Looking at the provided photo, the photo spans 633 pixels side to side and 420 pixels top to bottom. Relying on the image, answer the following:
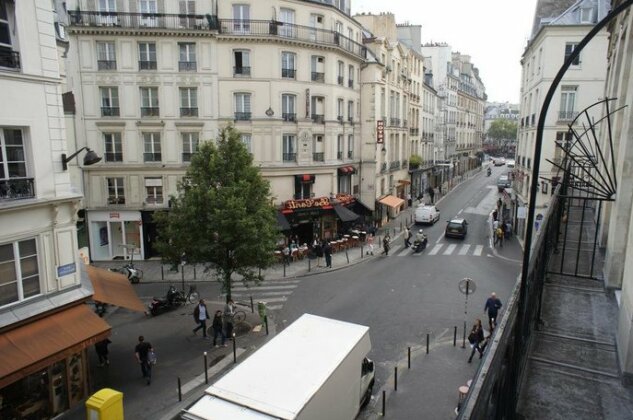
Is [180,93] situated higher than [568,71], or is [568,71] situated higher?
[568,71]

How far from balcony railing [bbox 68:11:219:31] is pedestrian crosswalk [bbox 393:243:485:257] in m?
18.1

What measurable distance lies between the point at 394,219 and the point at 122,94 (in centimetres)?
2518

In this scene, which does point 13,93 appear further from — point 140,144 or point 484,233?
point 484,233

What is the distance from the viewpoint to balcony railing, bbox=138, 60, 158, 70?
2525 cm

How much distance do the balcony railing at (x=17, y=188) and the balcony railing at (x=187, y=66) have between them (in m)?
16.4

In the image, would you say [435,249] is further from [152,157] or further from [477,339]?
[152,157]

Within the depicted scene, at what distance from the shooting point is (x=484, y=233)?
34438 mm

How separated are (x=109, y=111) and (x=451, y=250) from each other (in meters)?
22.8

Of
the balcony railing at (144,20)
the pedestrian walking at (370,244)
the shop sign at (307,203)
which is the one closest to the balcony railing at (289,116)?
the shop sign at (307,203)

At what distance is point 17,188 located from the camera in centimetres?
1065

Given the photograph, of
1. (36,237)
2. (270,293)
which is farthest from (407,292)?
(36,237)

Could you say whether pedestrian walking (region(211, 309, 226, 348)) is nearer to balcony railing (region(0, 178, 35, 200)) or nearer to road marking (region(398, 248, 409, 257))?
balcony railing (region(0, 178, 35, 200))

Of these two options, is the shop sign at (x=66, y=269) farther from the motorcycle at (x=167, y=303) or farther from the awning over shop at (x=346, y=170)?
the awning over shop at (x=346, y=170)

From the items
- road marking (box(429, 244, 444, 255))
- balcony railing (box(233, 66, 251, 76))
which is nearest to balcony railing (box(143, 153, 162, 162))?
balcony railing (box(233, 66, 251, 76))
